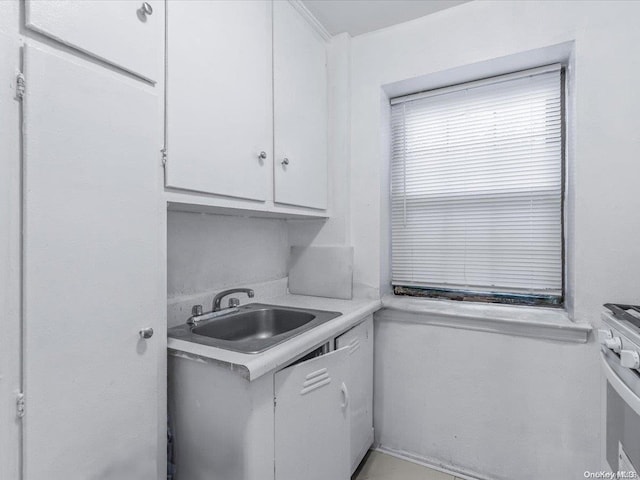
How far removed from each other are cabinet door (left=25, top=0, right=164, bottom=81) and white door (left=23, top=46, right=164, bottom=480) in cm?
5

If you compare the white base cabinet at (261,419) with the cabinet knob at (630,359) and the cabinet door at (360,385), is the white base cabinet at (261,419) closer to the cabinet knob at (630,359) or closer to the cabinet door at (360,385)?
the cabinet door at (360,385)

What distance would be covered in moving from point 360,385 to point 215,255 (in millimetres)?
1035

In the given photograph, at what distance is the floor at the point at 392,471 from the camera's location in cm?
171

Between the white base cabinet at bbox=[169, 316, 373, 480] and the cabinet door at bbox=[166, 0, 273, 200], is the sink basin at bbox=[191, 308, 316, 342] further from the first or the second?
the cabinet door at bbox=[166, 0, 273, 200]

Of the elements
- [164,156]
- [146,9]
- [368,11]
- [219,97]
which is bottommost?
[164,156]

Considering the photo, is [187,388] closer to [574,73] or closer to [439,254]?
[439,254]

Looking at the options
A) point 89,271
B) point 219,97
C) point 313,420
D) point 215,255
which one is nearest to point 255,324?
point 215,255

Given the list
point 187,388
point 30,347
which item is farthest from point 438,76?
point 30,347

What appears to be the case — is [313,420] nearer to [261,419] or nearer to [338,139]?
[261,419]

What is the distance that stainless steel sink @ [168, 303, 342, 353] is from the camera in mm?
1315

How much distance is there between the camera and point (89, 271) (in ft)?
2.74

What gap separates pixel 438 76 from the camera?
6.05ft

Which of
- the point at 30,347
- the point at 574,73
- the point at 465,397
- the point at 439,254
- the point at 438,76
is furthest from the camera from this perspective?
the point at 439,254

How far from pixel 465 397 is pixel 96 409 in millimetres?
1669
